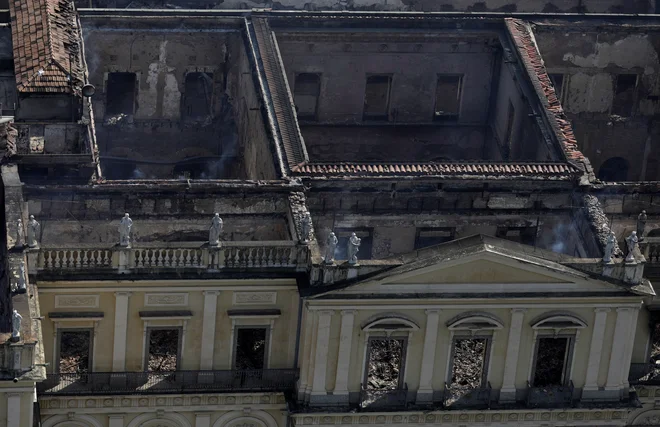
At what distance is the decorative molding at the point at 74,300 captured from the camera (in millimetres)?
70000

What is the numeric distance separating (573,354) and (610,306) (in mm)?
2117

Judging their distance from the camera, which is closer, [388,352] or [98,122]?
[388,352]

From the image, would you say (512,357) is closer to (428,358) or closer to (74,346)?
(428,358)

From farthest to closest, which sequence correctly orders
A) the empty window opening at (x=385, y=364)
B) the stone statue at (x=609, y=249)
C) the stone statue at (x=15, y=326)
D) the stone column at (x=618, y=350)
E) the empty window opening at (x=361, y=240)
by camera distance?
1. the empty window opening at (x=361, y=240)
2. the stone column at (x=618, y=350)
3. the empty window opening at (x=385, y=364)
4. the stone statue at (x=609, y=249)
5. the stone statue at (x=15, y=326)

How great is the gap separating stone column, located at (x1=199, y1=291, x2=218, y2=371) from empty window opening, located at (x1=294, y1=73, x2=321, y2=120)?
18.1 meters

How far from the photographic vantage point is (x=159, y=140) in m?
87.1

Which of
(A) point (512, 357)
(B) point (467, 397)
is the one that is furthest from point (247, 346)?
(A) point (512, 357)

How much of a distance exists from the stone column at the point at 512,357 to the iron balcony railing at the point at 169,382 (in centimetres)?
701

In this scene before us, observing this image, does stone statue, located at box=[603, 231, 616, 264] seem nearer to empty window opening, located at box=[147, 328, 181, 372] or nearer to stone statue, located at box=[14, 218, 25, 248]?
empty window opening, located at box=[147, 328, 181, 372]

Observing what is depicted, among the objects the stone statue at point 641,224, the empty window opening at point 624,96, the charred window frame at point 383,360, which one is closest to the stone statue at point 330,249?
the charred window frame at point 383,360

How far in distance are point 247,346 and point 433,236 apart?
8861 mm

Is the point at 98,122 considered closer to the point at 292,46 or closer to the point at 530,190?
the point at 292,46

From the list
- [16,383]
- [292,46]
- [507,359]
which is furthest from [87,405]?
[292,46]

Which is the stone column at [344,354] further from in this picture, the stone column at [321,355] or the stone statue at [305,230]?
the stone statue at [305,230]
